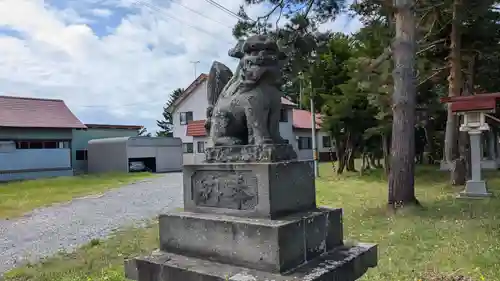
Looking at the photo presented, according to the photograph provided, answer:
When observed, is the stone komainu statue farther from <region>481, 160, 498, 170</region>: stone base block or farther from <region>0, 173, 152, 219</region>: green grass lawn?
<region>481, 160, 498, 170</region>: stone base block

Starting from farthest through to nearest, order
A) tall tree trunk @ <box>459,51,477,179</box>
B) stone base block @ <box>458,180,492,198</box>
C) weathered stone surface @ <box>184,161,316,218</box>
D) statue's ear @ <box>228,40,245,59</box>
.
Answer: tall tree trunk @ <box>459,51,477,179</box> < stone base block @ <box>458,180,492,198</box> < statue's ear @ <box>228,40,245,59</box> < weathered stone surface @ <box>184,161,316,218</box>

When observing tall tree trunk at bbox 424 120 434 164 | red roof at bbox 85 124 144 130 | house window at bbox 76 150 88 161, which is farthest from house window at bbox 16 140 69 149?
tall tree trunk at bbox 424 120 434 164

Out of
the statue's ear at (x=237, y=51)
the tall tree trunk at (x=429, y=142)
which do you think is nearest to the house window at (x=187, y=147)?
the tall tree trunk at (x=429, y=142)

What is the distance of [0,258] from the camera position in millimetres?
6934

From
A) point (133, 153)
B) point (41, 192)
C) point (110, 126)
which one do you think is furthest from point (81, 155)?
point (41, 192)

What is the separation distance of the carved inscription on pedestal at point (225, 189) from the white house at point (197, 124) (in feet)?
78.8

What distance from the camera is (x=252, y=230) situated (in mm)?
2953

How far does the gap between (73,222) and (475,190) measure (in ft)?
34.9

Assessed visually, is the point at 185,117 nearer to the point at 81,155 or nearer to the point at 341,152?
the point at 81,155

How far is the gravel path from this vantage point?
7562 millimetres

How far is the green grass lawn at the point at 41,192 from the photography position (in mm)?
13438

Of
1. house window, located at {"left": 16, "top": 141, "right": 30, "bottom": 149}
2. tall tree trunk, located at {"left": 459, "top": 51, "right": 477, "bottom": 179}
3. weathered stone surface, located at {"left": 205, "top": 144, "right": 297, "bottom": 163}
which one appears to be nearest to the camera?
weathered stone surface, located at {"left": 205, "top": 144, "right": 297, "bottom": 163}

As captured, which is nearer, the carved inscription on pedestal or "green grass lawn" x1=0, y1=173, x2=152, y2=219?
the carved inscription on pedestal

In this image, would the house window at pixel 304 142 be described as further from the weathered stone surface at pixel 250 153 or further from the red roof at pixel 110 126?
the weathered stone surface at pixel 250 153
